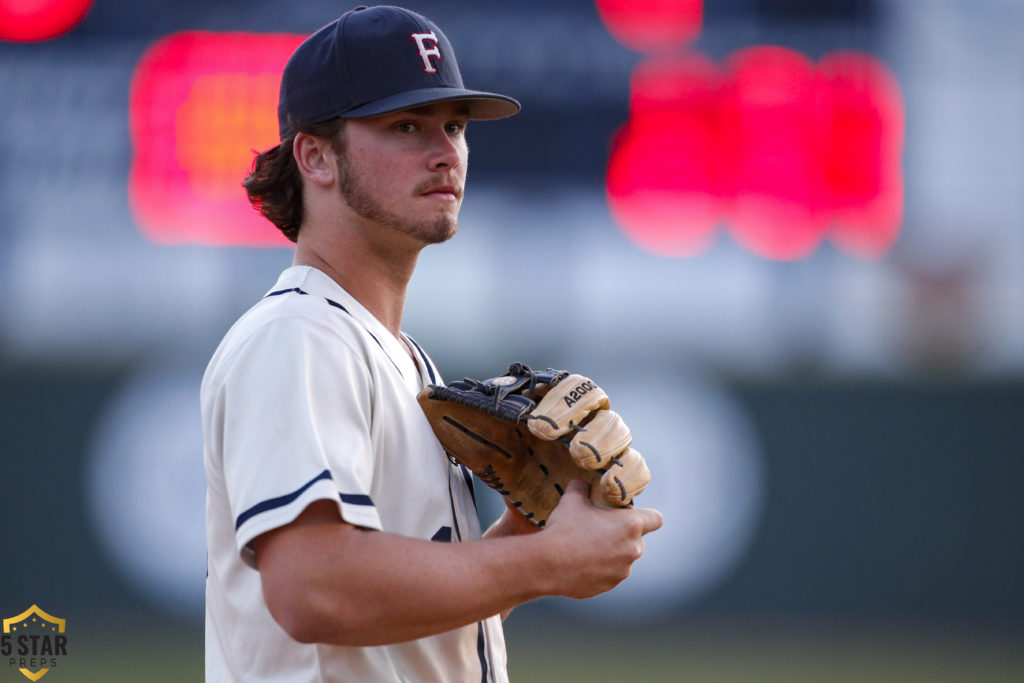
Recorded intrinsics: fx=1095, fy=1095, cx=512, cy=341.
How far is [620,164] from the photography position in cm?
564

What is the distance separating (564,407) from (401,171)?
46 cm

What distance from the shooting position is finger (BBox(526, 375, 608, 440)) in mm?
1543

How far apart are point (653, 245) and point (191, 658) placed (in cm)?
300

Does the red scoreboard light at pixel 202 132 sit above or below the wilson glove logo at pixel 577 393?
above

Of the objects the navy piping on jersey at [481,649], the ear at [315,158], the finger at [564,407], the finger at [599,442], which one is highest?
the ear at [315,158]

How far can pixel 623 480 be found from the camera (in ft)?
4.89

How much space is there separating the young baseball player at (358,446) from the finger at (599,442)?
0.05 meters

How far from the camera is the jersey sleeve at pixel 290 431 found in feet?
4.28

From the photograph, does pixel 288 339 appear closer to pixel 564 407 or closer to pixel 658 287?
pixel 564 407

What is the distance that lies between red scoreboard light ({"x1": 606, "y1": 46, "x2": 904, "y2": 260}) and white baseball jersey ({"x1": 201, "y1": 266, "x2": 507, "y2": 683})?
162 inches

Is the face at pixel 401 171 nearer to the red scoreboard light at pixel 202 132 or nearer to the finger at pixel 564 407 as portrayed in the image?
the finger at pixel 564 407

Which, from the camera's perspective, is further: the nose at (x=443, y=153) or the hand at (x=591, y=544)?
the nose at (x=443, y=153)

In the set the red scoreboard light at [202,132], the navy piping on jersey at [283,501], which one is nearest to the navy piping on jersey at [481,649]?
the navy piping on jersey at [283,501]

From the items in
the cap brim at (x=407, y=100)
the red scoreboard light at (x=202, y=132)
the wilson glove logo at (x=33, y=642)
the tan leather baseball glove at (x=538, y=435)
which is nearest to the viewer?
the tan leather baseball glove at (x=538, y=435)
